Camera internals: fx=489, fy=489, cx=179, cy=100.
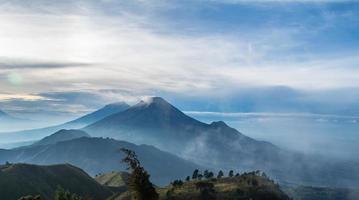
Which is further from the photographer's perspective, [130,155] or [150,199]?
[150,199]

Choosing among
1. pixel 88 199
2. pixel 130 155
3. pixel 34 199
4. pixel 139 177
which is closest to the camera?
pixel 130 155

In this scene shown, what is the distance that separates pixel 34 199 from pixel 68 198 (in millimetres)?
14674

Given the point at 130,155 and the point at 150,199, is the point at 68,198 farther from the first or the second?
the point at 130,155

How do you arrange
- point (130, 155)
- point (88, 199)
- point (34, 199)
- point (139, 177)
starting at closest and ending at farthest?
point (130, 155)
point (139, 177)
point (34, 199)
point (88, 199)

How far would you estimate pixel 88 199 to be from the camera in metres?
110

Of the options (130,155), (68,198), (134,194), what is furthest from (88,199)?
(130,155)

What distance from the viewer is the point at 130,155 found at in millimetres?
79062

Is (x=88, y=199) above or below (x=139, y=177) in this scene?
below

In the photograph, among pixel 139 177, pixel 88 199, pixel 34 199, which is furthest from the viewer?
pixel 88 199

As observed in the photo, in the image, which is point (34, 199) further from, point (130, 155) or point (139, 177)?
point (130, 155)

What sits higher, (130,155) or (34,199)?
(130,155)

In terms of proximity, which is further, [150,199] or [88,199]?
[88,199]

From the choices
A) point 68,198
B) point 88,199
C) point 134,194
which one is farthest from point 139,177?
point 68,198

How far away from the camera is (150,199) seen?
89.9 meters
